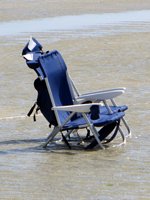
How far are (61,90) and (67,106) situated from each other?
60 centimetres

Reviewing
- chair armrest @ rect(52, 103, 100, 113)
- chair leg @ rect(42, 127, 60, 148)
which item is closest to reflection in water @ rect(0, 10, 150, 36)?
chair leg @ rect(42, 127, 60, 148)

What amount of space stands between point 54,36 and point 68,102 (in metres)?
12.3

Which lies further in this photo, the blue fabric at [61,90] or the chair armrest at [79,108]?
the blue fabric at [61,90]

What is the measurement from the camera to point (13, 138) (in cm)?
1018

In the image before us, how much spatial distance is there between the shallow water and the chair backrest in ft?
1.70

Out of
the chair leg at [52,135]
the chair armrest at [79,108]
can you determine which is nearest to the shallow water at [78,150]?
the chair leg at [52,135]

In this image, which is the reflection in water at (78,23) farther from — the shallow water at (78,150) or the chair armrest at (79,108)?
the chair armrest at (79,108)

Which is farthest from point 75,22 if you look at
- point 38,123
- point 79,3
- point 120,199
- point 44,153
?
point 120,199

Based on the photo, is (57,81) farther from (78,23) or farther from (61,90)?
(78,23)

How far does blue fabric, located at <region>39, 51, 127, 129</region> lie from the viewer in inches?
367

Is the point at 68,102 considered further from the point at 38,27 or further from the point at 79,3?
the point at 79,3

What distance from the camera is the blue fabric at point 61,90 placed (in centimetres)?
933

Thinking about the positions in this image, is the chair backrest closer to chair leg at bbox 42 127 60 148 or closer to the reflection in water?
chair leg at bbox 42 127 60 148

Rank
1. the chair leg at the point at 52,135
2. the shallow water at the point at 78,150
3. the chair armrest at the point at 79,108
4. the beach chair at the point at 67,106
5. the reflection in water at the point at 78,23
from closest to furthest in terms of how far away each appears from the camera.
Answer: the shallow water at the point at 78,150
the chair armrest at the point at 79,108
the beach chair at the point at 67,106
the chair leg at the point at 52,135
the reflection in water at the point at 78,23
